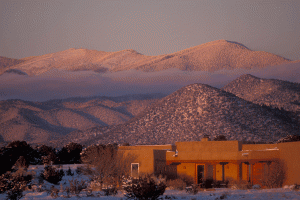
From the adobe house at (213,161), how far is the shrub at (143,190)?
1293cm

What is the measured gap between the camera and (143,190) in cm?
2212

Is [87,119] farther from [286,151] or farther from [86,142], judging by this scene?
[286,151]

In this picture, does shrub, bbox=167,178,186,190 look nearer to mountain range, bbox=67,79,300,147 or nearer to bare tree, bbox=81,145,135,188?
bare tree, bbox=81,145,135,188

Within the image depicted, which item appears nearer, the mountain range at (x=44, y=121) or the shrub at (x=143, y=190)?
the shrub at (x=143, y=190)

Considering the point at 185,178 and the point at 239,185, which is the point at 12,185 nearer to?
the point at 185,178

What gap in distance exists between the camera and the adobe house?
110ft

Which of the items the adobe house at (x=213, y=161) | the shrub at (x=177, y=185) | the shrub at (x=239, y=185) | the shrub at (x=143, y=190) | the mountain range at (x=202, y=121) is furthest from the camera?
the mountain range at (x=202, y=121)

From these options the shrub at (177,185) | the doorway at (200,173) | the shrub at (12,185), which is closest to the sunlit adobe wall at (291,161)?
the doorway at (200,173)

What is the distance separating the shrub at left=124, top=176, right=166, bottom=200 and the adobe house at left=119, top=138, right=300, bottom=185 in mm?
12929

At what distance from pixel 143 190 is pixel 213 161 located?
1445 centimetres

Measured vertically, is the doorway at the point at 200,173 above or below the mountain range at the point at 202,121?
below

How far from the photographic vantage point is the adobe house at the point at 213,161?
110 ft

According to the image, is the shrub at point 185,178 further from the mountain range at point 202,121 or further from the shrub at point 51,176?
the mountain range at point 202,121

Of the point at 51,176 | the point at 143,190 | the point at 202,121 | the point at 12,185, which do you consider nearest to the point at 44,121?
the point at 202,121
